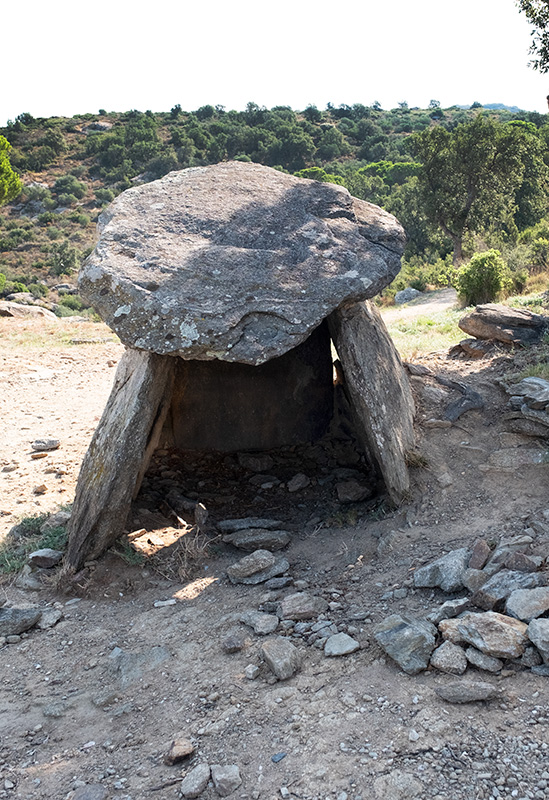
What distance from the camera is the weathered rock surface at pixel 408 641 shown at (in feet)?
9.92

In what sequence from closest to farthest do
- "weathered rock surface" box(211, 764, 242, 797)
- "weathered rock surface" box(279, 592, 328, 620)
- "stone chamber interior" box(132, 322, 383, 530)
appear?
"weathered rock surface" box(211, 764, 242, 797), "weathered rock surface" box(279, 592, 328, 620), "stone chamber interior" box(132, 322, 383, 530)

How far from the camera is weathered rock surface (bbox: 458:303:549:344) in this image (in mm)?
6496

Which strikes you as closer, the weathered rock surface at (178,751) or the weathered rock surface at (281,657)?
the weathered rock surface at (178,751)

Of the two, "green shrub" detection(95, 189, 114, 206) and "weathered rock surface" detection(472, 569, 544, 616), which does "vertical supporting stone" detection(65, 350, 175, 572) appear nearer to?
"weathered rock surface" detection(472, 569, 544, 616)

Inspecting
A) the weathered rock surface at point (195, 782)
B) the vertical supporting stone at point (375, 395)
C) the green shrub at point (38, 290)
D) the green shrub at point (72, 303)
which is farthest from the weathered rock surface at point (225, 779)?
the green shrub at point (38, 290)

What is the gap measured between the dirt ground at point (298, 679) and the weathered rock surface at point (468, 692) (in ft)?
0.11

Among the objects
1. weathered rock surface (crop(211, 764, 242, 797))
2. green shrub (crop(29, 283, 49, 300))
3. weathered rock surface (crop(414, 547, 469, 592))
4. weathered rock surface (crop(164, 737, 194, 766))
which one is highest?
green shrub (crop(29, 283, 49, 300))

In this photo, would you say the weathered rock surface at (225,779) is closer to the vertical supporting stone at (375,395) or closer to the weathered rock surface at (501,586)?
the weathered rock surface at (501,586)

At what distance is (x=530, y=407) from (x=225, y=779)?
3.46 meters

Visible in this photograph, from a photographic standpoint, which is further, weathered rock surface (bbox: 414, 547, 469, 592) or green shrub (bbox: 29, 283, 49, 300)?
green shrub (bbox: 29, 283, 49, 300)

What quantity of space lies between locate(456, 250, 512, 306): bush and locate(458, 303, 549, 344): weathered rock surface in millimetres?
4637

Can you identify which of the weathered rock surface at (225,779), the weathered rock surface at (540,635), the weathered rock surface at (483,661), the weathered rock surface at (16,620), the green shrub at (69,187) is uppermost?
the green shrub at (69,187)

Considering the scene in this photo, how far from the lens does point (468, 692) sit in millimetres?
2766

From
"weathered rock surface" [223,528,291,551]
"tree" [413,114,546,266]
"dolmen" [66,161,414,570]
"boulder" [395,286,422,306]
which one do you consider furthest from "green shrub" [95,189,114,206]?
→ "weathered rock surface" [223,528,291,551]
